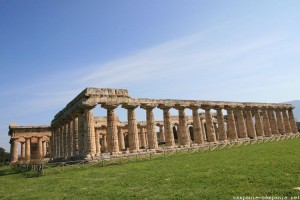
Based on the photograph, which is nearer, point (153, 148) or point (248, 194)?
point (248, 194)

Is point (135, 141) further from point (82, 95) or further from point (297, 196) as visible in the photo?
point (297, 196)

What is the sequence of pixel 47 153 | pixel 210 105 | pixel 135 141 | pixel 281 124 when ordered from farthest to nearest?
pixel 47 153, pixel 281 124, pixel 210 105, pixel 135 141

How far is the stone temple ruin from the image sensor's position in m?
35.7

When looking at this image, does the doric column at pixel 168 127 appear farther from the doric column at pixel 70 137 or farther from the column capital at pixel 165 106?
the doric column at pixel 70 137

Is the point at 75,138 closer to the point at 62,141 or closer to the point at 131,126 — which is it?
the point at 131,126

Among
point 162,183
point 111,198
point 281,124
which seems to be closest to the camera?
point 111,198

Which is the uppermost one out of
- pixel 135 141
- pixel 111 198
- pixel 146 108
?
pixel 146 108

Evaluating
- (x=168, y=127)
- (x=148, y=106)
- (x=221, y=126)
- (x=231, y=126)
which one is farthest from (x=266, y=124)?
(x=148, y=106)

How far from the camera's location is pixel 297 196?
28.2ft

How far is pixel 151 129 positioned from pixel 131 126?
3697 millimetres

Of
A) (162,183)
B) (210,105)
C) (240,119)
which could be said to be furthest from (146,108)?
(162,183)

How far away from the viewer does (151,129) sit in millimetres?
41125

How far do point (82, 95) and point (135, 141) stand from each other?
1012 centimetres

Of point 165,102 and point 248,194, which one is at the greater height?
point 165,102
